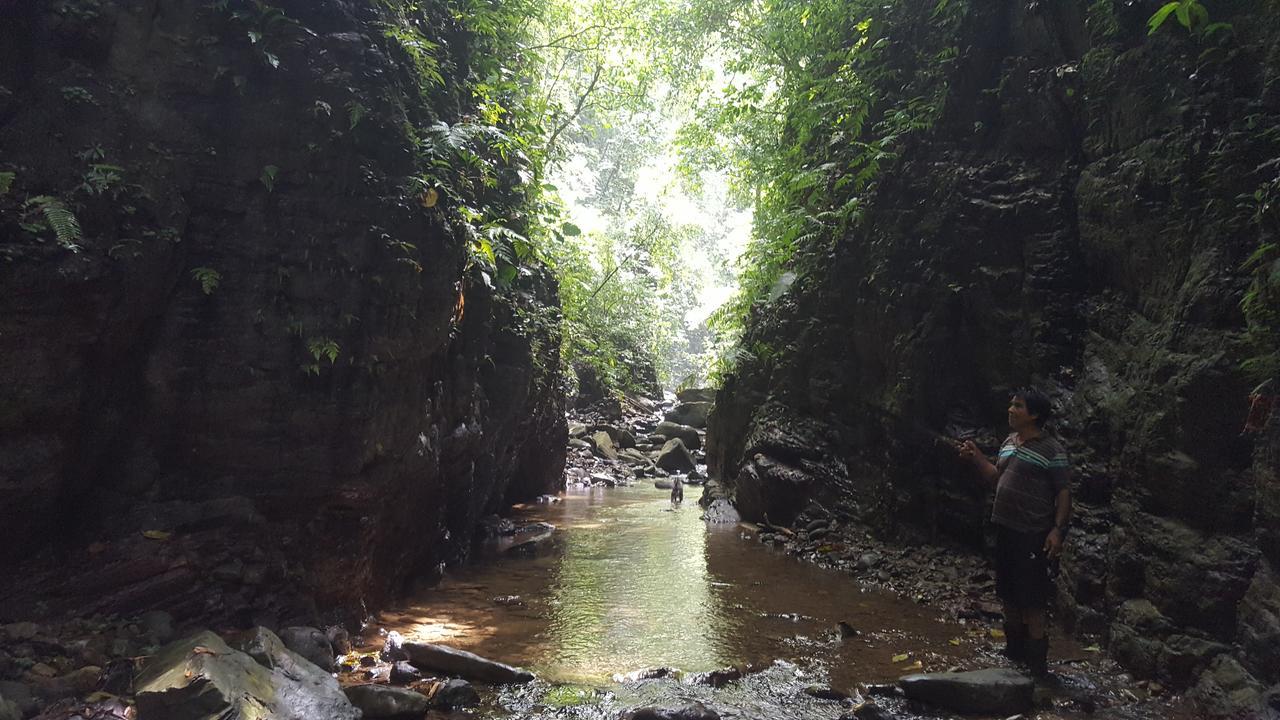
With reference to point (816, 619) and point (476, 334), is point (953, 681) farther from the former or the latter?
point (476, 334)

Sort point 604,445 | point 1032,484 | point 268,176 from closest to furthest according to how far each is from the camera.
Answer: point 1032,484
point 268,176
point 604,445

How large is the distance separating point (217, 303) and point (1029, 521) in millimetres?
6455

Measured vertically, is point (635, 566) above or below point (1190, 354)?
below

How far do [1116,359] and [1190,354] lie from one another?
3.34ft

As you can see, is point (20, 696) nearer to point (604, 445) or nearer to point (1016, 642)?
point (1016, 642)

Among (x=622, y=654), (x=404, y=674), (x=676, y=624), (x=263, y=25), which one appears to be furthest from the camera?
(x=676, y=624)

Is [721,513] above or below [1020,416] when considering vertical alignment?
below

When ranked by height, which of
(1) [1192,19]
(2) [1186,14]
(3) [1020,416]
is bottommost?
(3) [1020,416]

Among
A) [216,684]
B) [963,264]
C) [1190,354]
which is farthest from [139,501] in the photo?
[963,264]

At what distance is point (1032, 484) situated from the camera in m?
4.75

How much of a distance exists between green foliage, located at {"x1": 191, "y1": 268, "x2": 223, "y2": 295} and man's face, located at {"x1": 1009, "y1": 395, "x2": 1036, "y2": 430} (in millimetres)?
6203

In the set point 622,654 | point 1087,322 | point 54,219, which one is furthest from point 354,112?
point 1087,322

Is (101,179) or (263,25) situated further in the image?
(263,25)

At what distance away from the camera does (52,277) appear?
4270 millimetres
